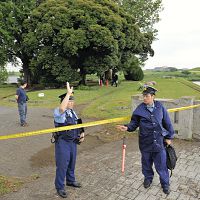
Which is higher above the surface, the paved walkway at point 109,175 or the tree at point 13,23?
the tree at point 13,23

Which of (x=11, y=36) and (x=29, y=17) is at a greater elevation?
(x=29, y=17)

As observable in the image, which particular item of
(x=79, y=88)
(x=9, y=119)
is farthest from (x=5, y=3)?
(x=9, y=119)

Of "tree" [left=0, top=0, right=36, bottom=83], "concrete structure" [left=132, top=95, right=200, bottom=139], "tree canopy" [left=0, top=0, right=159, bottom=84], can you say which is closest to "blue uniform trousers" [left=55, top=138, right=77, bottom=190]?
"concrete structure" [left=132, top=95, right=200, bottom=139]

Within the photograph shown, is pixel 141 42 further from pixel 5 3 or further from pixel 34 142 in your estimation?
pixel 34 142

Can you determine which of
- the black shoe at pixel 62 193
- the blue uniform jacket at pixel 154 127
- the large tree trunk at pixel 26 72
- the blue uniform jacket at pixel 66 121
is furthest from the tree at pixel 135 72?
the black shoe at pixel 62 193

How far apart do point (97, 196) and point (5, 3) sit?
1121 inches

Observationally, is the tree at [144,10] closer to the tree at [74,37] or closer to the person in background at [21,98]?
the tree at [74,37]

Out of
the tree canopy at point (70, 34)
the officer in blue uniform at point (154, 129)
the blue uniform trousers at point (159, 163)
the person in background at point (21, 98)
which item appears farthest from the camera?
the tree canopy at point (70, 34)

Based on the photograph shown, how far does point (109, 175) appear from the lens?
601 cm

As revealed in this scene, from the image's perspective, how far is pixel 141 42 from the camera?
31438 millimetres

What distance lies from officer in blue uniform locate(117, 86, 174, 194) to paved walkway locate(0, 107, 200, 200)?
1.61 feet

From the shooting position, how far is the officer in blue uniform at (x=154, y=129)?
4.95 m

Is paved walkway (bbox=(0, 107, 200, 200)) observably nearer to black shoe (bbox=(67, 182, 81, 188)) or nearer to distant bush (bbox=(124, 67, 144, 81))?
black shoe (bbox=(67, 182, 81, 188))

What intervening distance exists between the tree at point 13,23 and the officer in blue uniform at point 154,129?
25.7 metres
